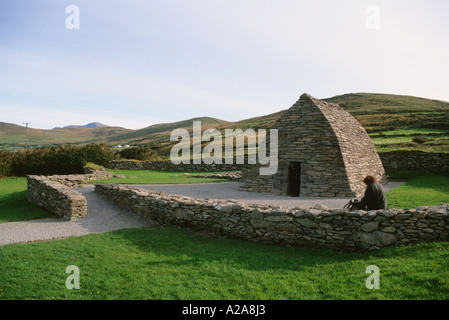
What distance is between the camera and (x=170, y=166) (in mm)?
31797

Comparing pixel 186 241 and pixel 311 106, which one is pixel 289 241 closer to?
pixel 186 241

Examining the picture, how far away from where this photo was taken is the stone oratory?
14797 millimetres

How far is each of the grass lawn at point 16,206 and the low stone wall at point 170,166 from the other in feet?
39.4

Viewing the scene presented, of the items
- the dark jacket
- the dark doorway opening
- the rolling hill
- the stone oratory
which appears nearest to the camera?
the dark jacket

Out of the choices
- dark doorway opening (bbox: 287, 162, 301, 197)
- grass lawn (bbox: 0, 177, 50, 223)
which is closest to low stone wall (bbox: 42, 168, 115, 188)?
grass lawn (bbox: 0, 177, 50, 223)

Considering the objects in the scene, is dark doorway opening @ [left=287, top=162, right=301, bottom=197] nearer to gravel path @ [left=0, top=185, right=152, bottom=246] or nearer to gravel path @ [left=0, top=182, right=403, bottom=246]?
gravel path @ [left=0, top=182, right=403, bottom=246]

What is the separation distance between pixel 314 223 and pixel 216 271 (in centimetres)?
304

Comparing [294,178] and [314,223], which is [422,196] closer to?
[294,178]

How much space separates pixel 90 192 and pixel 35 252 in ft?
31.7

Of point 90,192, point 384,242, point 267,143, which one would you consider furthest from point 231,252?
point 90,192

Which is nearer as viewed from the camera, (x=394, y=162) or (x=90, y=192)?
(x=90, y=192)

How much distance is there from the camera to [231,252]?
7348 millimetres

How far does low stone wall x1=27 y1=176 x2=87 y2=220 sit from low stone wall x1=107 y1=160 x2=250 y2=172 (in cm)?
1669

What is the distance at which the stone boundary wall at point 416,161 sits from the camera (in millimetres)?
19422
